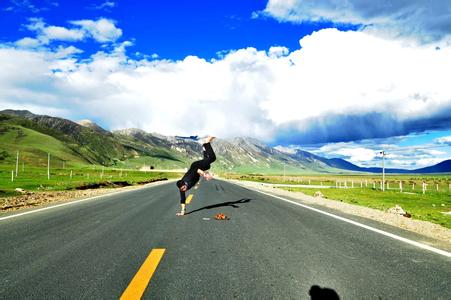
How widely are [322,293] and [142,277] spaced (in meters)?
2.25

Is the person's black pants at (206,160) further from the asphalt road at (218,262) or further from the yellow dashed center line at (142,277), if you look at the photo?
the yellow dashed center line at (142,277)

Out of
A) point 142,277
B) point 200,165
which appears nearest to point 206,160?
point 200,165

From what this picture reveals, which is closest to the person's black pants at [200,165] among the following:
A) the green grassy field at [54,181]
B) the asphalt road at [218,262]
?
the asphalt road at [218,262]

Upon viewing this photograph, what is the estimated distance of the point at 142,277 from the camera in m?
4.65

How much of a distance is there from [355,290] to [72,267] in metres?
3.86

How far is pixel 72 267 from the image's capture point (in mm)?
5191

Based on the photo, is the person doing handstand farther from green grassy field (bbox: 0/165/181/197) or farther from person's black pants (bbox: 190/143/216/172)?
green grassy field (bbox: 0/165/181/197)

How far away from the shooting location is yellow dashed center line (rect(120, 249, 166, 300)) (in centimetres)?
404

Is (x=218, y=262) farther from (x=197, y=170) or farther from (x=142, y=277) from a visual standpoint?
(x=197, y=170)

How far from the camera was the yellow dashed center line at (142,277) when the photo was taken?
4.04 m

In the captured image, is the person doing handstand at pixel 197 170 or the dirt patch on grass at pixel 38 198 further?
the dirt patch on grass at pixel 38 198

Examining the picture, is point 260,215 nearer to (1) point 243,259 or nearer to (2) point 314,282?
(1) point 243,259

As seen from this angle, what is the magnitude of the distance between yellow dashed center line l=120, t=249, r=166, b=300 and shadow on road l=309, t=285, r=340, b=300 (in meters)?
1.96

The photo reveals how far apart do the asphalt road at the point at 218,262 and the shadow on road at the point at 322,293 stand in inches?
1.4
